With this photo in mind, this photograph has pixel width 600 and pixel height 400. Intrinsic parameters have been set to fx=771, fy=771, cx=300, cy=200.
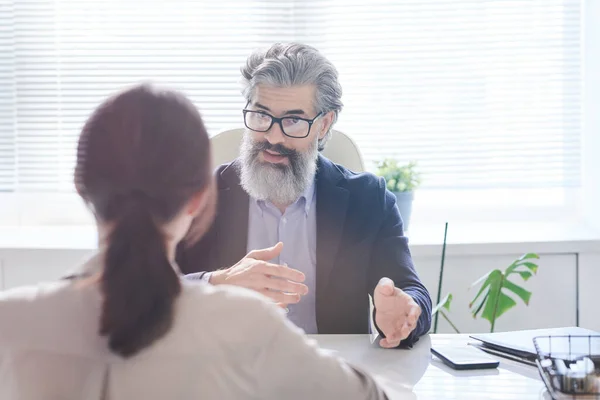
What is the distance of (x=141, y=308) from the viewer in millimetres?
957

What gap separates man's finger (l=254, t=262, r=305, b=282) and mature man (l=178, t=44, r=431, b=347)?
20.0 inches

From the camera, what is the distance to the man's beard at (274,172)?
208cm

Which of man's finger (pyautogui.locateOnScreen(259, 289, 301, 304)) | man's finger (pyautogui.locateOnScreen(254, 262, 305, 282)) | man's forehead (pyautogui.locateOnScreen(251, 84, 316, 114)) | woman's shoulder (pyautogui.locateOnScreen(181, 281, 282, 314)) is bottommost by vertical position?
man's finger (pyautogui.locateOnScreen(259, 289, 301, 304))

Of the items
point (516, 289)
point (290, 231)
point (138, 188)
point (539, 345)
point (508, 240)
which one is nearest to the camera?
point (138, 188)

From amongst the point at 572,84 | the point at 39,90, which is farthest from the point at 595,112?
the point at 39,90

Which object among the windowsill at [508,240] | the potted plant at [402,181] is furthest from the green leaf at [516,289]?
the potted plant at [402,181]

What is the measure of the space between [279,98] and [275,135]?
0.33 ft

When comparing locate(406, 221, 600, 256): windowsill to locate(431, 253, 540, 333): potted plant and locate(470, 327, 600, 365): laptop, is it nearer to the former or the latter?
locate(431, 253, 540, 333): potted plant

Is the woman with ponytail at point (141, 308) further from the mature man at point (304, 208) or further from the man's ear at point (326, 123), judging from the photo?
the man's ear at point (326, 123)

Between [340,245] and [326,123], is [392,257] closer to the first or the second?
[340,245]

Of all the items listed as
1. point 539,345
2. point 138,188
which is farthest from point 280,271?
point 138,188

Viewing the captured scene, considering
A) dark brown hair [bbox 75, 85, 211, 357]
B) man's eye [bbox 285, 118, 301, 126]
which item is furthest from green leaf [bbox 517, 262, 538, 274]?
dark brown hair [bbox 75, 85, 211, 357]

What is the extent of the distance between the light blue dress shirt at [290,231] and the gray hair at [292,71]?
0.90ft

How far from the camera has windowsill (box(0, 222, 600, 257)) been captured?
9.39 feet
